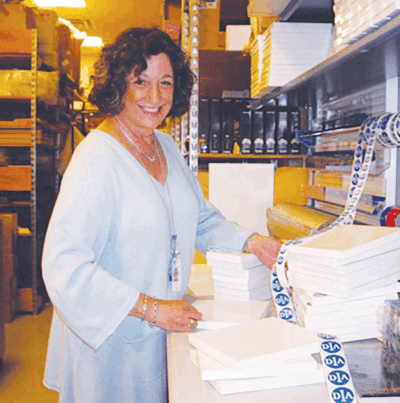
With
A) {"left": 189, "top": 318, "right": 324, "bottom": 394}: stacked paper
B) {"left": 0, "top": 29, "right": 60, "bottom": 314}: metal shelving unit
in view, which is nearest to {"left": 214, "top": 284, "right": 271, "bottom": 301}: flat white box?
{"left": 189, "top": 318, "right": 324, "bottom": 394}: stacked paper

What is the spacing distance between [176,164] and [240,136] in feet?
3.21

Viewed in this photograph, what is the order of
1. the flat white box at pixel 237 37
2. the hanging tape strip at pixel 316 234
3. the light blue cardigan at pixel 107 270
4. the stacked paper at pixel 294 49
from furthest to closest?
1. the flat white box at pixel 237 37
2. the stacked paper at pixel 294 49
3. the light blue cardigan at pixel 107 270
4. the hanging tape strip at pixel 316 234

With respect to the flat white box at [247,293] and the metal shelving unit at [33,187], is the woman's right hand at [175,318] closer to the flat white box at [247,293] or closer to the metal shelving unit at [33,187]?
the flat white box at [247,293]

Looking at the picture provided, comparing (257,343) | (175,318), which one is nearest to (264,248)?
(175,318)

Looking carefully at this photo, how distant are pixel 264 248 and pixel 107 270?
20.7 inches

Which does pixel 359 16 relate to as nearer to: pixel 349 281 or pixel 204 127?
pixel 349 281

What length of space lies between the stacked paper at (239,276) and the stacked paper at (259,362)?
1.59 ft

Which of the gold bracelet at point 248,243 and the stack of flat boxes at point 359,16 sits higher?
the stack of flat boxes at point 359,16

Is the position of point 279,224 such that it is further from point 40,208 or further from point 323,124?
point 40,208

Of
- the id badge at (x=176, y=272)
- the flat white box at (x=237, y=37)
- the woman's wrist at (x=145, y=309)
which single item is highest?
the flat white box at (x=237, y=37)

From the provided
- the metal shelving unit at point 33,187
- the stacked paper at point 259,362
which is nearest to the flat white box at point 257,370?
the stacked paper at point 259,362

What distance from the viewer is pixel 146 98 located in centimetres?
167

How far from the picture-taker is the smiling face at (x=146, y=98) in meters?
1.67

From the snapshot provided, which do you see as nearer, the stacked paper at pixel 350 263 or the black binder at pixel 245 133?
the stacked paper at pixel 350 263
